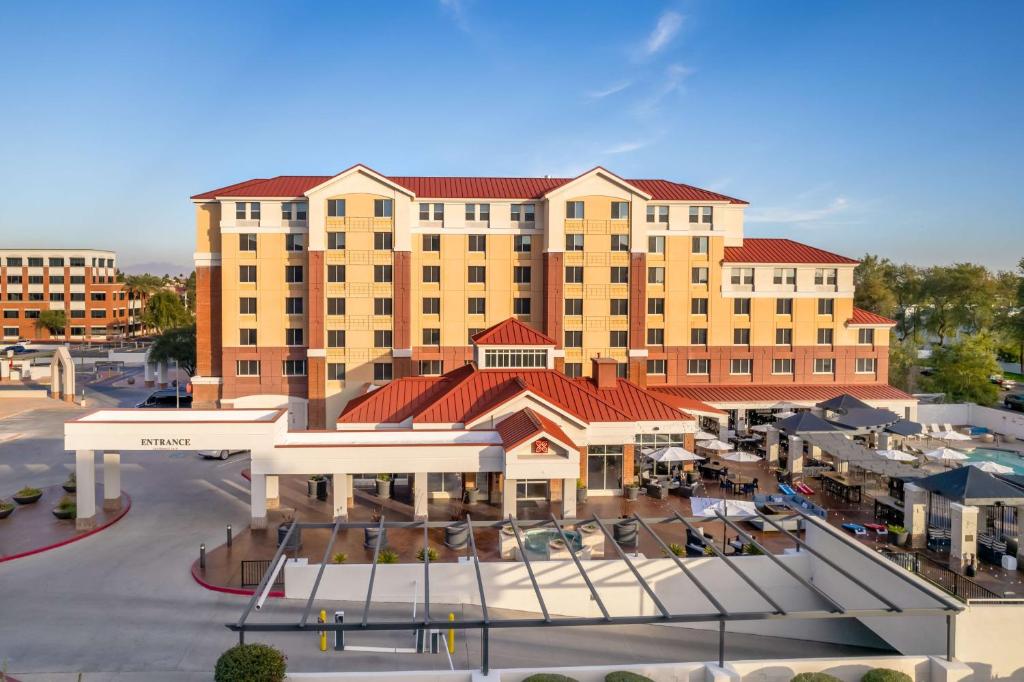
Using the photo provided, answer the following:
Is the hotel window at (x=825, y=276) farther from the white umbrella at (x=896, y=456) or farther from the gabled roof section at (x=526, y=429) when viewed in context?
the gabled roof section at (x=526, y=429)

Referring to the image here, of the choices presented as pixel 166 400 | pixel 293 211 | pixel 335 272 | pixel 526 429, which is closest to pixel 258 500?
pixel 526 429

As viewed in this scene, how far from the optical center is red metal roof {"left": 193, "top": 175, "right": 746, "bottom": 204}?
1987 inches

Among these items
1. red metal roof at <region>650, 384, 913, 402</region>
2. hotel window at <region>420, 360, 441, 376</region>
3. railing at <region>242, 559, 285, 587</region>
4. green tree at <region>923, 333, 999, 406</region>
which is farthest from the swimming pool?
railing at <region>242, 559, 285, 587</region>

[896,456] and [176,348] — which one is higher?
[176,348]

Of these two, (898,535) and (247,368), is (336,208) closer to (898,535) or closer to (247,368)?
(247,368)

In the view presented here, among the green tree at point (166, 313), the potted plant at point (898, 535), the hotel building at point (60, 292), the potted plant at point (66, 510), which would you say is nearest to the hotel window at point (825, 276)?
the potted plant at point (898, 535)

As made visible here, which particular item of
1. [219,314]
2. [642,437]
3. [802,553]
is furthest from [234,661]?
[219,314]

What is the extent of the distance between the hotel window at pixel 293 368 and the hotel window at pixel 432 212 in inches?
536

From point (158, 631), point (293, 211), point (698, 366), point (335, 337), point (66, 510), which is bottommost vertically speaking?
point (158, 631)

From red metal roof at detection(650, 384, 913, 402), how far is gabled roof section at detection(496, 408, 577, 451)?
19913mm

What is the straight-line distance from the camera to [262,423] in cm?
2961

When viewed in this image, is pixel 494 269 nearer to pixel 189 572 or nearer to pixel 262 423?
pixel 262 423

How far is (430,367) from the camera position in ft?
167

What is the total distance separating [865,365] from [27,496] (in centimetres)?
5424
